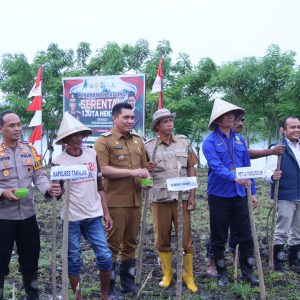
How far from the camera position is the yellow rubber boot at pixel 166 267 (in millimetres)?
5184

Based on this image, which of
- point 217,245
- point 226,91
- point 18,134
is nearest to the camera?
point 18,134

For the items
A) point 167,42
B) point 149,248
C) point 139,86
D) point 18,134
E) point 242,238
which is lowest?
point 149,248

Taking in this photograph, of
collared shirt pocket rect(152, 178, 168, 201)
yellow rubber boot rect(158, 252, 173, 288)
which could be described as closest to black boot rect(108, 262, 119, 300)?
yellow rubber boot rect(158, 252, 173, 288)

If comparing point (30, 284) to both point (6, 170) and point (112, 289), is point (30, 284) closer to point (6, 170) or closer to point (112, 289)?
point (112, 289)

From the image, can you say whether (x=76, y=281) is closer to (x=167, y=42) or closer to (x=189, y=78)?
(x=189, y=78)

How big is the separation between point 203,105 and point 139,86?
10.3 metres

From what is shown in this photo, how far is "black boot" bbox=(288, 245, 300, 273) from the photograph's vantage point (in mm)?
5895

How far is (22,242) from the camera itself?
432 centimetres

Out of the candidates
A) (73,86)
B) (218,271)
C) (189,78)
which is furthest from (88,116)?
(189,78)

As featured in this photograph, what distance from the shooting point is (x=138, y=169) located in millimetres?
4641

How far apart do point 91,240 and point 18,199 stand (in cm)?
76

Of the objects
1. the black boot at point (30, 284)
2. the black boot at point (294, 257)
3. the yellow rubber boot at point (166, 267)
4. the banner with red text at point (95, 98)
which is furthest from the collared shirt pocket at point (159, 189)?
the banner with red text at point (95, 98)

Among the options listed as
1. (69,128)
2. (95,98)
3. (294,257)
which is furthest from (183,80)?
(69,128)

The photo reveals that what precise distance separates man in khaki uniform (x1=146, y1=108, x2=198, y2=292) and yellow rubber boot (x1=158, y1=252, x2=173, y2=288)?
0.01 metres
